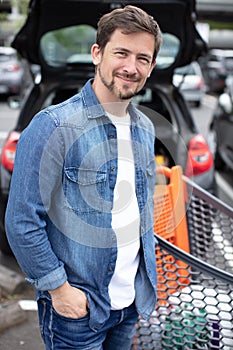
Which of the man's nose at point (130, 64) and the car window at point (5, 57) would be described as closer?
the man's nose at point (130, 64)

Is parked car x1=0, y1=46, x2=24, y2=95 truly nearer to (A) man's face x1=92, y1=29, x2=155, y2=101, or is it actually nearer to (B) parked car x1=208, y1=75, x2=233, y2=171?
(B) parked car x1=208, y1=75, x2=233, y2=171

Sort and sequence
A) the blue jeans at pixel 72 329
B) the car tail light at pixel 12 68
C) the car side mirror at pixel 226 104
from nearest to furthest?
the blue jeans at pixel 72 329 → the car side mirror at pixel 226 104 → the car tail light at pixel 12 68

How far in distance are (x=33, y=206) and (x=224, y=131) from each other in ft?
16.5

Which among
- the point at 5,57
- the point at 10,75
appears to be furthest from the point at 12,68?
the point at 5,57

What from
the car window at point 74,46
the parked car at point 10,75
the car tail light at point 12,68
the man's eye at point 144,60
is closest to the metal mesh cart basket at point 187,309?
the man's eye at point 144,60

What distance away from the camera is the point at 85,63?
405 centimetres

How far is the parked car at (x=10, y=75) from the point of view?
13.2 meters

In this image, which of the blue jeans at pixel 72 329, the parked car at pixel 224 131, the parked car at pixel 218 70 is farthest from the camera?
the parked car at pixel 218 70

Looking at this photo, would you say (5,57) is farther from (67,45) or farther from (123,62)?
(123,62)

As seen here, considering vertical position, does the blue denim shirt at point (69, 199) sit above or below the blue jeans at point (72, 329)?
above

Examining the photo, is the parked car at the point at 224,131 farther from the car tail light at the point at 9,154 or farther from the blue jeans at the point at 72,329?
the blue jeans at the point at 72,329

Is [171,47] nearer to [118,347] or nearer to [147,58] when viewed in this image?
[147,58]

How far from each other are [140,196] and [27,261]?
42cm

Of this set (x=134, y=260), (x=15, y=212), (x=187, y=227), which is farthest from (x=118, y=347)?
(x=187, y=227)
